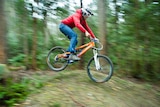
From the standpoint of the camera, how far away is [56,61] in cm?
798

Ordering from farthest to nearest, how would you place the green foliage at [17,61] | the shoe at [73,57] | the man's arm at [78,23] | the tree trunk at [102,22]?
the green foliage at [17,61], the tree trunk at [102,22], the shoe at [73,57], the man's arm at [78,23]

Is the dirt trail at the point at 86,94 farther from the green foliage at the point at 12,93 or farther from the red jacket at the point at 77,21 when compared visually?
the red jacket at the point at 77,21

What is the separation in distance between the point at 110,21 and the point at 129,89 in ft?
11.2

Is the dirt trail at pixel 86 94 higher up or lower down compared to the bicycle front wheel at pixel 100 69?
lower down

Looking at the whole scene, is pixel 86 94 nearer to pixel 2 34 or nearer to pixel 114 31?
pixel 2 34

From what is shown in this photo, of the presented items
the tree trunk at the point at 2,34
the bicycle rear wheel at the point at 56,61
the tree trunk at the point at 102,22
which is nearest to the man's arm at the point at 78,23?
the bicycle rear wheel at the point at 56,61

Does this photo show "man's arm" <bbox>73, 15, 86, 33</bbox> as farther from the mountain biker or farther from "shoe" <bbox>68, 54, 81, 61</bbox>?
"shoe" <bbox>68, 54, 81, 61</bbox>

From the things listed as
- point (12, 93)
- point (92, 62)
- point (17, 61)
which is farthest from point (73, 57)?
point (17, 61)

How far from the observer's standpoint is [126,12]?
9.35m

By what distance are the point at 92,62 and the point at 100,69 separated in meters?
0.34

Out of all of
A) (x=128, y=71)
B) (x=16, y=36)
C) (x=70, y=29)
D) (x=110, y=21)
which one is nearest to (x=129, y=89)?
(x=128, y=71)

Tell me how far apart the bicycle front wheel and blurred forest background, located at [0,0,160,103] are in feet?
5.62

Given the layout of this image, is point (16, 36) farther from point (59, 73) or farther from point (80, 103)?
point (80, 103)

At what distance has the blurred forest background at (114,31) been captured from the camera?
8805 millimetres
